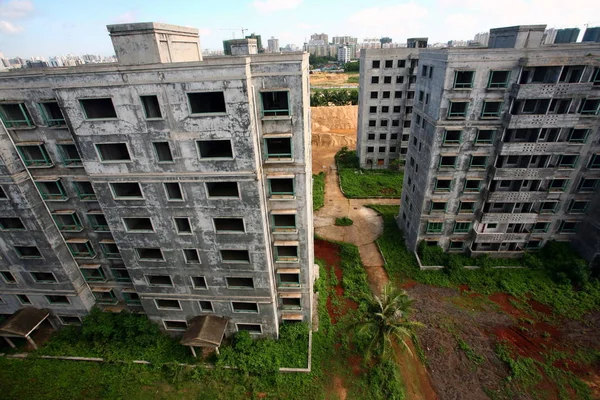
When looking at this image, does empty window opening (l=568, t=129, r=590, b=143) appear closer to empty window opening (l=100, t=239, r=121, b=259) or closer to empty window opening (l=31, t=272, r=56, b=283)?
empty window opening (l=100, t=239, r=121, b=259)

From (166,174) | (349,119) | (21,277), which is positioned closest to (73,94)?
(166,174)

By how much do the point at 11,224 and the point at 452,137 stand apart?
43.8 m

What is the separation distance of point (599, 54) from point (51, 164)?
165 ft

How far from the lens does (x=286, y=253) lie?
2653 centimetres

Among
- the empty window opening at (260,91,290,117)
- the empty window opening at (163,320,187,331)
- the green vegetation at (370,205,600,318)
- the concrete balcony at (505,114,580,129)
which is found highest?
the empty window opening at (260,91,290,117)

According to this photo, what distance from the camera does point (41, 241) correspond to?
2625 centimetres

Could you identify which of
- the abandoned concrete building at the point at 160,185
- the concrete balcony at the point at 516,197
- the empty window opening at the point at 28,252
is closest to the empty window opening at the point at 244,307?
the abandoned concrete building at the point at 160,185

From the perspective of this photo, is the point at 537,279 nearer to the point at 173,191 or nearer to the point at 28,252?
the point at 173,191

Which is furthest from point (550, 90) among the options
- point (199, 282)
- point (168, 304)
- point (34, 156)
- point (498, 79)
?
point (34, 156)

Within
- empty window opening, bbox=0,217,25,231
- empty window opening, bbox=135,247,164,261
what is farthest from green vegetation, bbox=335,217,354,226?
empty window opening, bbox=0,217,25,231

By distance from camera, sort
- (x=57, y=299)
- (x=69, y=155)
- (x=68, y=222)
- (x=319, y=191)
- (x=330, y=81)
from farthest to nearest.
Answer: (x=330, y=81), (x=319, y=191), (x=57, y=299), (x=68, y=222), (x=69, y=155)

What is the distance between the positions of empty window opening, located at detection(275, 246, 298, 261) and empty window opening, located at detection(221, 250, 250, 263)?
266 cm

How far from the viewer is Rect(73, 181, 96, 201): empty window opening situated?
81.8 ft

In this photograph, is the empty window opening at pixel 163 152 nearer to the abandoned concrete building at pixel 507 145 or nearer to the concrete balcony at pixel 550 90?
the abandoned concrete building at pixel 507 145
